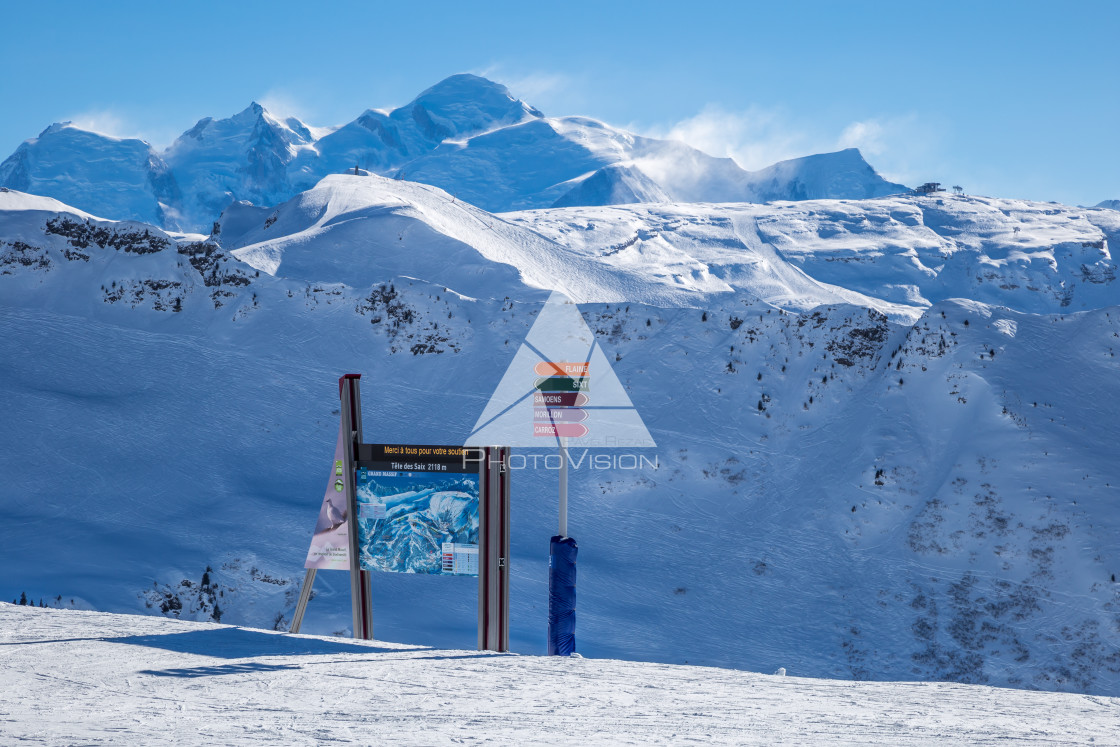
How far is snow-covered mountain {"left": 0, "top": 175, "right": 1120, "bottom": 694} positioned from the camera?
49.3ft

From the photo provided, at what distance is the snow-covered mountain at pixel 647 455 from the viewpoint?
15016mm

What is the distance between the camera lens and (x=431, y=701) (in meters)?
7.77

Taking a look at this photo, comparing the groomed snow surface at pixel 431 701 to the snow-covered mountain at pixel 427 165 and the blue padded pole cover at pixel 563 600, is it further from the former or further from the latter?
the snow-covered mountain at pixel 427 165

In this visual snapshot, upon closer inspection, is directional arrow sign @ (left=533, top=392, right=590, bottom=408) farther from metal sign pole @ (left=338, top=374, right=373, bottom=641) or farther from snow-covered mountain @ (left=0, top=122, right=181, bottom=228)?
snow-covered mountain @ (left=0, top=122, right=181, bottom=228)

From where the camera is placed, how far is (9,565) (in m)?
15.1

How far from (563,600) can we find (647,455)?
32.1 ft

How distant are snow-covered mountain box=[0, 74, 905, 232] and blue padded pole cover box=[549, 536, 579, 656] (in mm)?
101505

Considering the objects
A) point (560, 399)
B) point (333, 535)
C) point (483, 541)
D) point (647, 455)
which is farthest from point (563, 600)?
point (647, 455)

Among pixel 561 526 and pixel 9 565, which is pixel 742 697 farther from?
pixel 9 565

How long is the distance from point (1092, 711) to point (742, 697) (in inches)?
133
